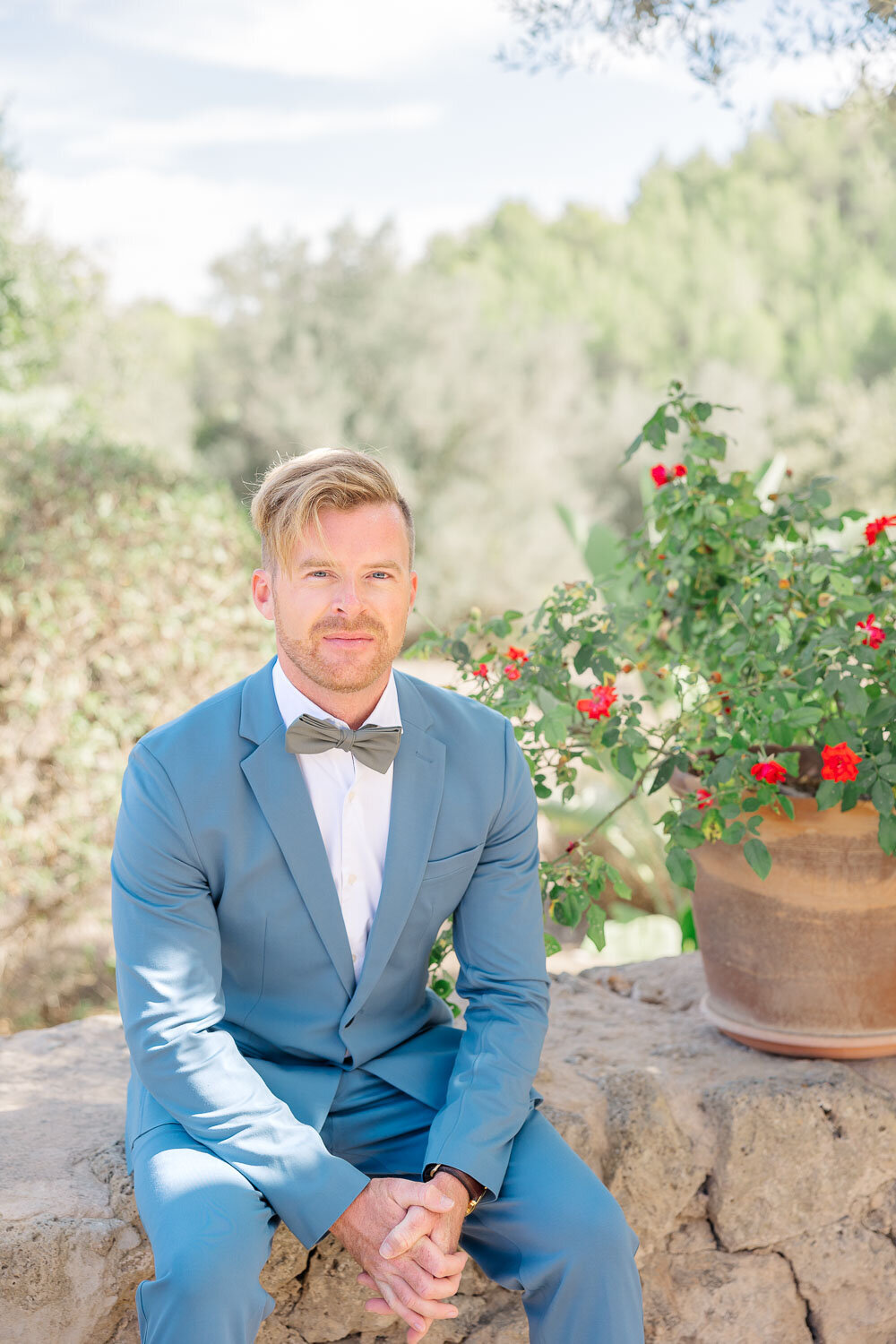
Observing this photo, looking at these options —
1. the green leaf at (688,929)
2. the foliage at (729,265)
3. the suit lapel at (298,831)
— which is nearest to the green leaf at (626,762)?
the suit lapel at (298,831)

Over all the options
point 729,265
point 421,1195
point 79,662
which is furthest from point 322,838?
point 729,265

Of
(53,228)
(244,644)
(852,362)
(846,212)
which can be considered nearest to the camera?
(244,644)

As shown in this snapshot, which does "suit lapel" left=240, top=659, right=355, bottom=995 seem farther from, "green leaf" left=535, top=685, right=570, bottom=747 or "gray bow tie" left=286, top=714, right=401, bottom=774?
"green leaf" left=535, top=685, right=570, bottom=747

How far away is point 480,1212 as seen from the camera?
1.67m

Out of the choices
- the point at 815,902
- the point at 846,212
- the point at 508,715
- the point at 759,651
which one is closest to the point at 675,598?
the point at 759,651

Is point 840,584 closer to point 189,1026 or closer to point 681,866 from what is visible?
point 681,866

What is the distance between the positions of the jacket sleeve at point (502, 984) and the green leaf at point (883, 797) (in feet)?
2.05

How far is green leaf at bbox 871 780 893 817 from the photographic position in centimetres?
197

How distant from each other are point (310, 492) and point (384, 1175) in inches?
43.6

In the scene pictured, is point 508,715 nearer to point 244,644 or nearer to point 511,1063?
point 511,1063

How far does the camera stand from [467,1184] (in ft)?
5.27

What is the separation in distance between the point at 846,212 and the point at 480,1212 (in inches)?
726

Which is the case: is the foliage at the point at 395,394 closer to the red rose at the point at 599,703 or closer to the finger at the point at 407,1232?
the red rose at the point at 599,703

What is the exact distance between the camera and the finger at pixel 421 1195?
155 cm
